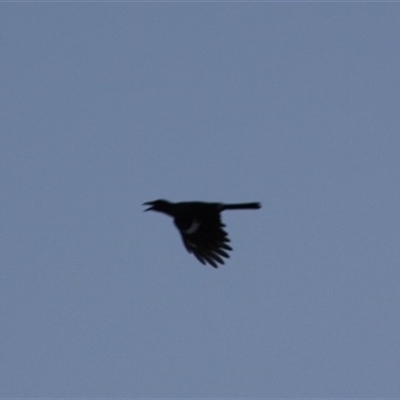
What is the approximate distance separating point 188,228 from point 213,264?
2.46 feet

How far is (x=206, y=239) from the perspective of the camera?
31.8 metres

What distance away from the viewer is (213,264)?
3180cm

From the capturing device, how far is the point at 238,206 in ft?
104

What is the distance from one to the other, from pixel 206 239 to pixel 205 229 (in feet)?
0.59

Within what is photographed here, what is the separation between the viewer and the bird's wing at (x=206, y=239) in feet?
104

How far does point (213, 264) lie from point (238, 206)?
42.2 inches

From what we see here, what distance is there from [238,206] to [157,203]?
1505 millimetres

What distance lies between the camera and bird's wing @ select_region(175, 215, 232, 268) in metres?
31.8

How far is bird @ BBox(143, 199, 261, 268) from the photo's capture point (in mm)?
31781

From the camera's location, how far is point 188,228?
31.9m

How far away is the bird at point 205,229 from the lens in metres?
31.8

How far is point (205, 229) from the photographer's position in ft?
105
